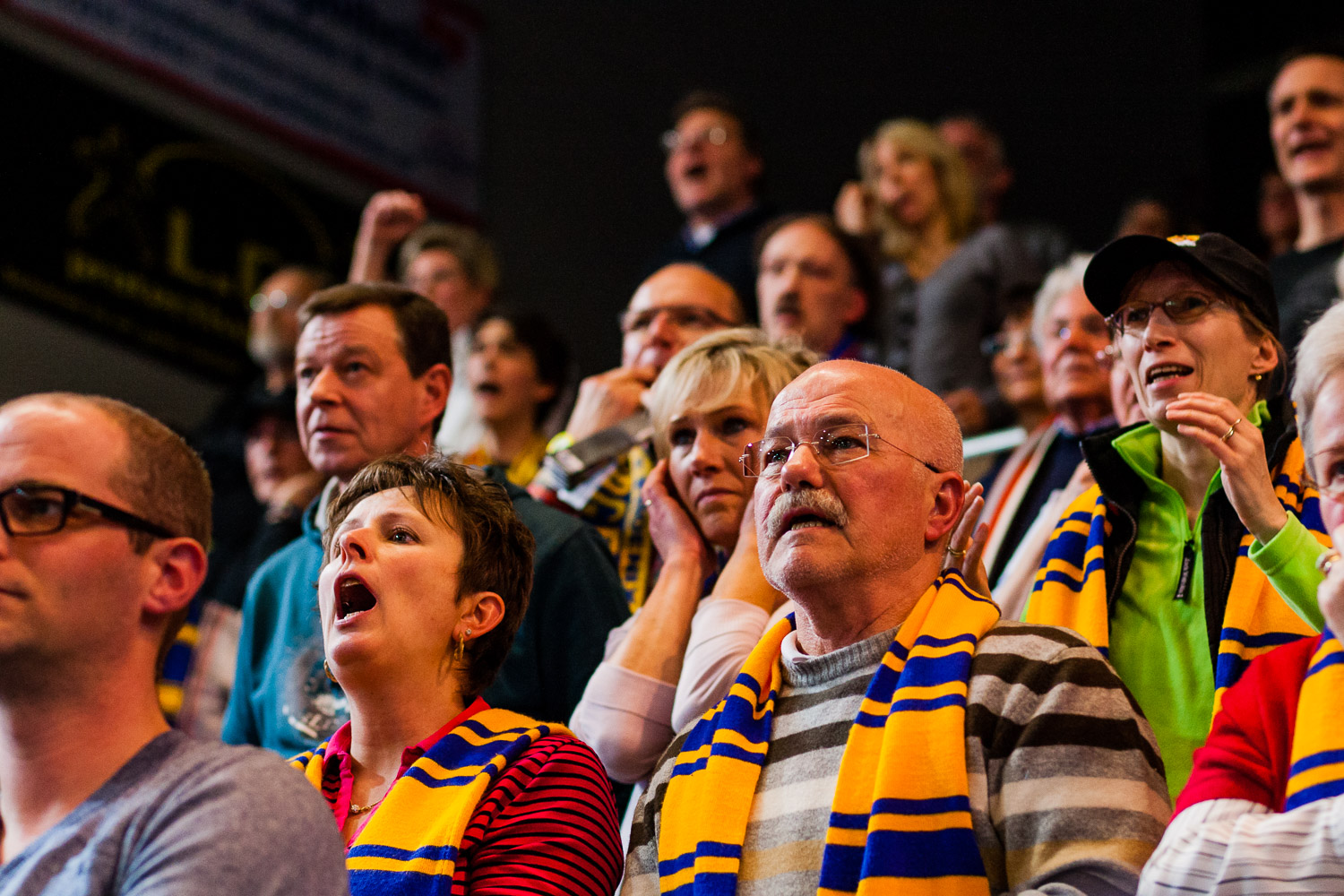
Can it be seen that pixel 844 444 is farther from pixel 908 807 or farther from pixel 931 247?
pixel 931 247

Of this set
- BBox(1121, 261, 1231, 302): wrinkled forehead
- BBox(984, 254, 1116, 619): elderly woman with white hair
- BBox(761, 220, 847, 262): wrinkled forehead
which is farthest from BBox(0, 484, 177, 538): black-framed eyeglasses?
BBox(761, 220, 847, 262): wrinkled forehead

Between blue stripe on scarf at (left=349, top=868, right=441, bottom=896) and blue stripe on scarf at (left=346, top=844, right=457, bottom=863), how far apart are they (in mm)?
20

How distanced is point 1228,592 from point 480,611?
3.43 ft

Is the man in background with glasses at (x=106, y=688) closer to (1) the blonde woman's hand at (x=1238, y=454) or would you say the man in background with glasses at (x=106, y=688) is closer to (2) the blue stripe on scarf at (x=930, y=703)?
(2) the blue stripe on scarf at (x=930, y=703)

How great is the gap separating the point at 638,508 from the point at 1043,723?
1.55m

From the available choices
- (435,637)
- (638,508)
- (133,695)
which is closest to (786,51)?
(638,508)

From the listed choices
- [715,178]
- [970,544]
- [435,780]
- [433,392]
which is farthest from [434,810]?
[715,178]

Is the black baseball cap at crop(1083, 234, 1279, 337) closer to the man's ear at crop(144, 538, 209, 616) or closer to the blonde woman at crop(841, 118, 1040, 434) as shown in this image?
the man's ear at crop(144, 538, 209, 616)

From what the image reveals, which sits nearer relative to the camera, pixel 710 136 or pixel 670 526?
pixel 670 526

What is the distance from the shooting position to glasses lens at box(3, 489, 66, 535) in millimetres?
1520

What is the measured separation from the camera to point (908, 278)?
182 inches

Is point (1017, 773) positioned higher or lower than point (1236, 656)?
lower

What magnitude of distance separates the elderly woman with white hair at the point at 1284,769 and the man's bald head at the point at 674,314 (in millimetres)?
1841

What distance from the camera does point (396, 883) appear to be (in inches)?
72.3
